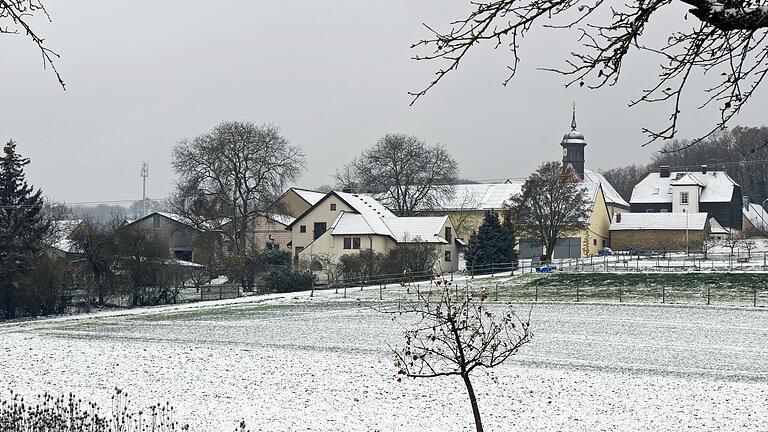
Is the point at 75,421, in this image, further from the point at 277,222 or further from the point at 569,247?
the point at 569,247

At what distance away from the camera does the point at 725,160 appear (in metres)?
112

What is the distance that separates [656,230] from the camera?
85.8 metres

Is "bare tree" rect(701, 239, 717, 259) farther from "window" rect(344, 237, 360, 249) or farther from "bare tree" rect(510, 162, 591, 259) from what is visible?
"window" rect(344, 237, 360, 249)

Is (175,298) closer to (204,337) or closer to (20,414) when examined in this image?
(204,337)

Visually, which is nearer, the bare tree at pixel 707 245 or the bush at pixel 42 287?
the bush at pixel 42 287

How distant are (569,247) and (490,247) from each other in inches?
766

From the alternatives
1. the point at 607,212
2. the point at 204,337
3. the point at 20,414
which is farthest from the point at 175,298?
the point at 607,212

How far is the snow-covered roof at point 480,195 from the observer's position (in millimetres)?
87375

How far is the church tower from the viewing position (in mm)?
113062

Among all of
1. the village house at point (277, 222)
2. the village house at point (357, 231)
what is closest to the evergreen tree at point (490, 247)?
the village house at point (357, 231)

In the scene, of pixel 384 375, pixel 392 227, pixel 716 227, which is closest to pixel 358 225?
pixel 392 227

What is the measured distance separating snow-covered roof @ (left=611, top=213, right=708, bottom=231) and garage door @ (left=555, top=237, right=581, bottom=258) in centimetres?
802

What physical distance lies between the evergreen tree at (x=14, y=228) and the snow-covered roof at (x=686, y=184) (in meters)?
67.8

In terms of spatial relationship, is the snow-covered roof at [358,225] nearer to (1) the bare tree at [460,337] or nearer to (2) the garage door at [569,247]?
(2) the garage door at [569,247]
